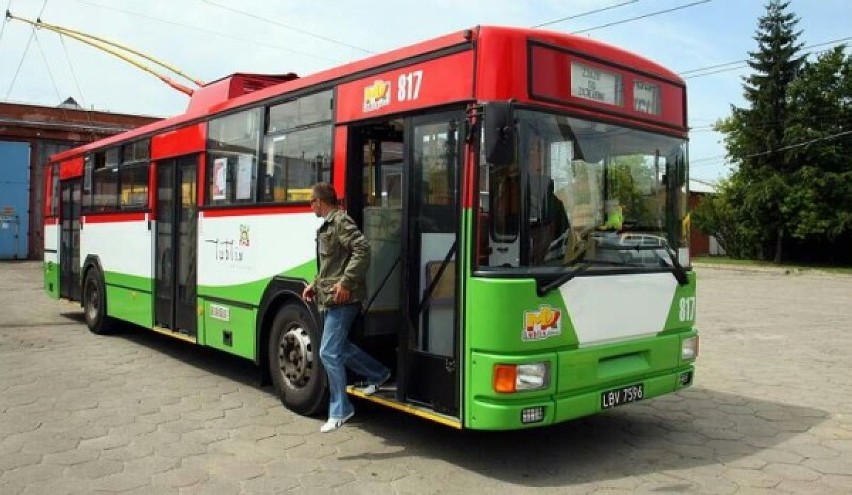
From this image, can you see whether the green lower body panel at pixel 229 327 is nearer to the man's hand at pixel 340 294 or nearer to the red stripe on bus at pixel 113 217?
the man's hand at pixel 340 294

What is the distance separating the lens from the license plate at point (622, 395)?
5.22m

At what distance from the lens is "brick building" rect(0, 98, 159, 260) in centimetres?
2959

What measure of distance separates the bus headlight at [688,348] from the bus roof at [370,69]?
2106mm

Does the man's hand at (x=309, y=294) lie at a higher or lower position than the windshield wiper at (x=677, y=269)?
lower

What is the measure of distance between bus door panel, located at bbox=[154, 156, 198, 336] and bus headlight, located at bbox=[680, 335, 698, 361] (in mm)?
5179

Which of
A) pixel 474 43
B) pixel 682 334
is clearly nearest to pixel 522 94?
pixel 474 43

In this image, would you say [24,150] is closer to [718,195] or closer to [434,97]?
[434,97]

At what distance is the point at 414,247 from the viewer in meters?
5.38

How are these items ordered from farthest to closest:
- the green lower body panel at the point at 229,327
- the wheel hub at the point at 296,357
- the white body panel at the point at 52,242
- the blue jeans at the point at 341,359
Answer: the white body panel at the point at 52,242 → the green lower body panel at the point at 229,327 → the wheel hub at the point at 296,357 → the blue jeans at the point at 341,359

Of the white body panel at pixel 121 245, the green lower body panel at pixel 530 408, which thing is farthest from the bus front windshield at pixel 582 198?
the white body panel at pixel 121 245

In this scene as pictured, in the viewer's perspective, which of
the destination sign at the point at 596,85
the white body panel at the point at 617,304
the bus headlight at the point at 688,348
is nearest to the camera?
the white body panel at the point at 617,304

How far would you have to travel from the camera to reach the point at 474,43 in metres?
4.92

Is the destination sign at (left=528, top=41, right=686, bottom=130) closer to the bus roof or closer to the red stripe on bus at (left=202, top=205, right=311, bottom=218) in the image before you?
the bus roof

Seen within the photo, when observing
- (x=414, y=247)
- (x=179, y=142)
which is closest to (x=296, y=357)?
(x=414, y=247)
